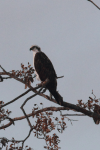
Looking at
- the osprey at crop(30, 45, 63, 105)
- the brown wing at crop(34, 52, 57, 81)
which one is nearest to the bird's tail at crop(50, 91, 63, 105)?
the osprey at crop(30, 45, 63, 105)

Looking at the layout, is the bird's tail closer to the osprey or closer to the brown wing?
the osprey

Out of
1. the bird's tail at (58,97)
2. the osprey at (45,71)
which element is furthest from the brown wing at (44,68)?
the bird's tail at (58,97)

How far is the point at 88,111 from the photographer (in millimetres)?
6188

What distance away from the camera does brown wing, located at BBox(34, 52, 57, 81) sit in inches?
302

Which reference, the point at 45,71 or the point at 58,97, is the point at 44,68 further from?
the point at 58,97

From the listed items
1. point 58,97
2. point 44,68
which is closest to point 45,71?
point 44,68

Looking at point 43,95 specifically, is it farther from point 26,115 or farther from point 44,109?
point 26,115

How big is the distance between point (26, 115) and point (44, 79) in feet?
6.35

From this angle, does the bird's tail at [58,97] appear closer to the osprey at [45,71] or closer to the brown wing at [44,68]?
the osprey at [45,71]

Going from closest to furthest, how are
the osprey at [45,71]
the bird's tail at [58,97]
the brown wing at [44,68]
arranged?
the bird's tail at [58,97] < the osprey at [45,71] < the brown wing at [44,68]

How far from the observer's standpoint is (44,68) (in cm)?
788

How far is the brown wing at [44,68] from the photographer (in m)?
7.67

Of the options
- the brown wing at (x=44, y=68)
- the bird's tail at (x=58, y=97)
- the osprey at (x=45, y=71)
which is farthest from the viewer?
the brown wing at (x=44, y=68)

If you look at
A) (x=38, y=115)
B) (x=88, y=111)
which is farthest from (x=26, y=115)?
(x=88, y=111)
